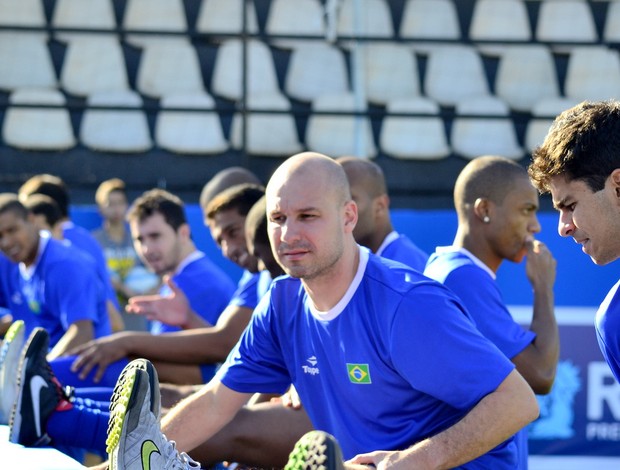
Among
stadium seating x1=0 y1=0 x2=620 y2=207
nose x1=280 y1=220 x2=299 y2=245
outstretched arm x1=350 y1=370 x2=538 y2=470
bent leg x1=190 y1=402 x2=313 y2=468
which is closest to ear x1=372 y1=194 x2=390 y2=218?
bent leg x1=190 y1=402 x2=313 y2=468

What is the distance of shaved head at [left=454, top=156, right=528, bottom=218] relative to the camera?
4.58 meters

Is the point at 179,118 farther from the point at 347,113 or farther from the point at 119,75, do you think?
the point at 347,113

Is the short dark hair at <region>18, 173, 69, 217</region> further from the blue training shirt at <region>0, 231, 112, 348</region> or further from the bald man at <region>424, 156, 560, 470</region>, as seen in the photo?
the bald man at <region>424, 156, 560, 470</region>

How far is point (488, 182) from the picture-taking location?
15.1 feet

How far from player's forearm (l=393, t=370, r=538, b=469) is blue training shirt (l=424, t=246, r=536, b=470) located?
1.08 metres

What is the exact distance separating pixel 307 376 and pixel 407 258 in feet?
5.22

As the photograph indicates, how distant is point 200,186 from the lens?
30.2 ft

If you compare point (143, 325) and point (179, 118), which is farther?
point (179, 118)

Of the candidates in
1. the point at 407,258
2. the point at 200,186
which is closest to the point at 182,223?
the point at 407,258

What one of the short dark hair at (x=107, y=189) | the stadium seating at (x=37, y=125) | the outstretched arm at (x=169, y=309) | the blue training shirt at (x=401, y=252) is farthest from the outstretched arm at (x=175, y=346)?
the stadium seating at (x=37, y=125)

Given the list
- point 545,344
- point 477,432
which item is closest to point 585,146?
point 477,432

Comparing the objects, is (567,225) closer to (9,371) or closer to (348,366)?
(348,366)

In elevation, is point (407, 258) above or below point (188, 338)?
above

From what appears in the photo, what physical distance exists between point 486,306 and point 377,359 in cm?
106
